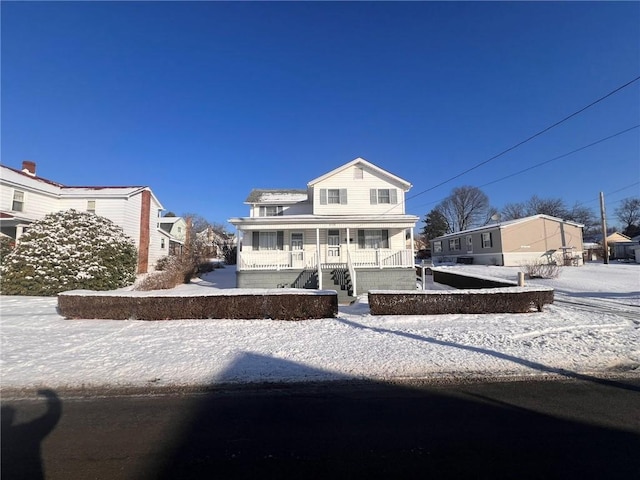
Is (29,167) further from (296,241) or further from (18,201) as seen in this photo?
(296,241)

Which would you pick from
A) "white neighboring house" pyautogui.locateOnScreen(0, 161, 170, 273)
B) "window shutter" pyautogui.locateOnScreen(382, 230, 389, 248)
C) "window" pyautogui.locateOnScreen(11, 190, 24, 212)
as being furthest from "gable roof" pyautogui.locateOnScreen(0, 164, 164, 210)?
"window shutter" pyautogui.locateOnScreen(382, 230, 389, 248)

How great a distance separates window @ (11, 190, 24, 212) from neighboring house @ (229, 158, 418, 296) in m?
14.8

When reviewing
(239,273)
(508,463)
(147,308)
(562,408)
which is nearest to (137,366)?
(147,308)

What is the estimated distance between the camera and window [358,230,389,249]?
63.0ft

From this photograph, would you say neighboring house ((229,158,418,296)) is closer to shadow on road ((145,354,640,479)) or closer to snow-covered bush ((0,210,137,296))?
snow-covered bush ((0,210,137,296))

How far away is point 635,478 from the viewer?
268cm

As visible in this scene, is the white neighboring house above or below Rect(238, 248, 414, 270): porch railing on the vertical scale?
above

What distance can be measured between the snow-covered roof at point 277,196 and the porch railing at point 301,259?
5713 mm

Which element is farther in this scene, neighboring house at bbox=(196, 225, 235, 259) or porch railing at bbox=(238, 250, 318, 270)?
neighboring house at bbox=(196, 225, 235, 259)

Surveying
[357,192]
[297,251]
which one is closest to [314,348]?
[297,251]

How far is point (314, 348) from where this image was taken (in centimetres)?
667

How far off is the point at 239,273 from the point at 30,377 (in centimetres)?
1133

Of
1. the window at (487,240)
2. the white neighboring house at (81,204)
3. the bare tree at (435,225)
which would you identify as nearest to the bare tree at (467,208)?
the bare tree at (435,225)

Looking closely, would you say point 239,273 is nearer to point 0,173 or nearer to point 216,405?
point 216,405
